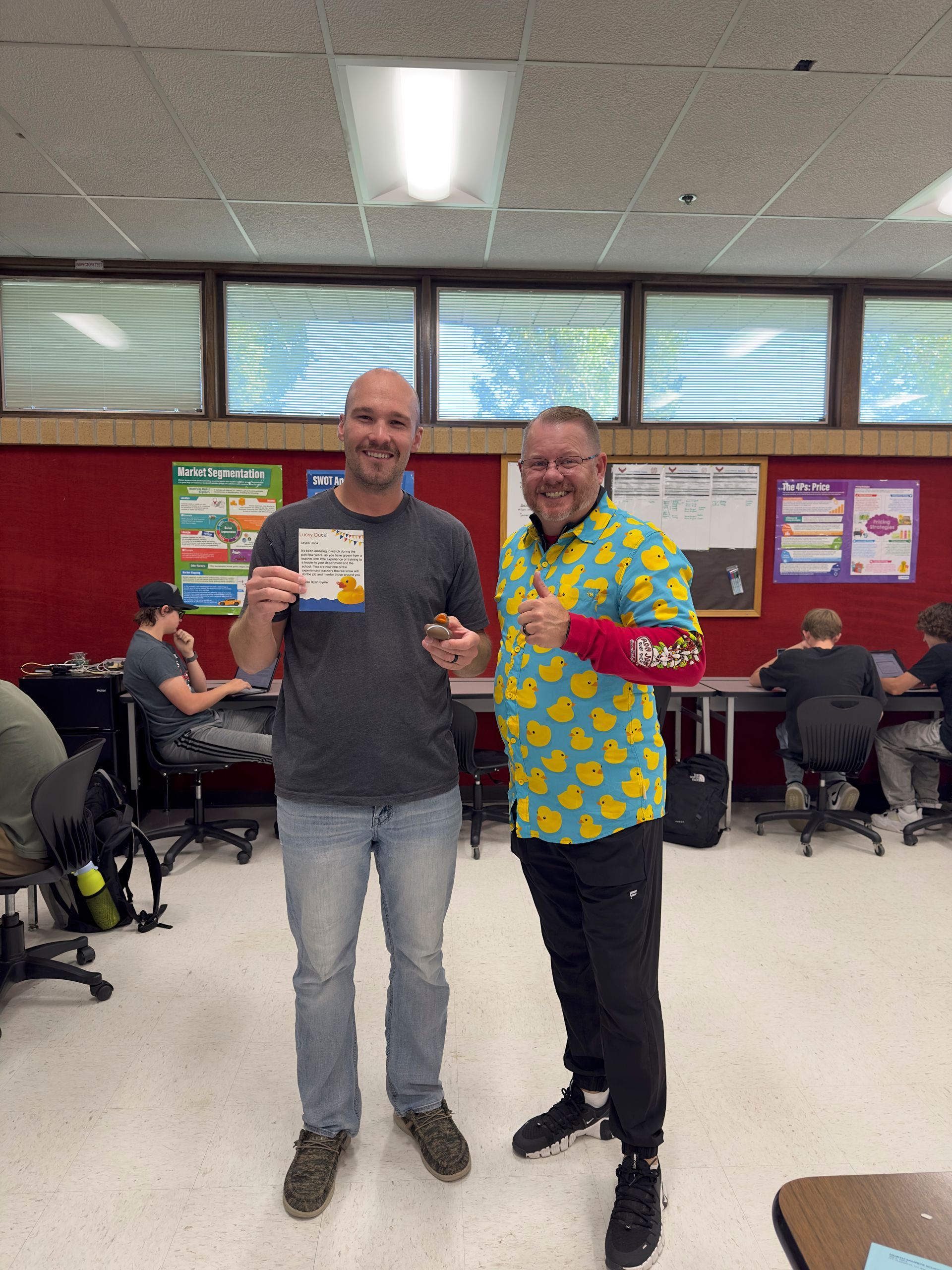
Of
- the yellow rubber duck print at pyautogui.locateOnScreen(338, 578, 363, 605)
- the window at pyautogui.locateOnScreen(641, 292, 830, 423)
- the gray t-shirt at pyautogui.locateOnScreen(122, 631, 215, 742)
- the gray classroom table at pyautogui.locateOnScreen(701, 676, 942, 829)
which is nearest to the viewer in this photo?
the yellow rubber duck print at pyautogui.locateOnScreen(338, 578, 363, 605)

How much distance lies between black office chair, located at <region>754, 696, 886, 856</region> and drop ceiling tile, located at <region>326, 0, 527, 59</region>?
3.07 meters

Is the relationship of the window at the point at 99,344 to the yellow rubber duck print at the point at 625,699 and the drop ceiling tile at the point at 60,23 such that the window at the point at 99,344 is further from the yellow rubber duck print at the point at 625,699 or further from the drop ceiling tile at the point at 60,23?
Answer: the yellow rubber duck print at the point at 625,699

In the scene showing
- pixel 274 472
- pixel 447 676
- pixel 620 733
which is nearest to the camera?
pixel 620 733

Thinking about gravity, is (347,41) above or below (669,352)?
above

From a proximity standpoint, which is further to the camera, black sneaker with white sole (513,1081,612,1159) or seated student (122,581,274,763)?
seated student (122,581,274,763)

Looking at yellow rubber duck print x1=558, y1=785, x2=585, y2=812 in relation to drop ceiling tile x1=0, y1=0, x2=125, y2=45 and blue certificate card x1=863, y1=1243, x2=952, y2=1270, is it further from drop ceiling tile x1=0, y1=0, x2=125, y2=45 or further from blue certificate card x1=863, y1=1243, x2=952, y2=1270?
drop ceiling tile x1=0, y1=0, x2=125, y2=45

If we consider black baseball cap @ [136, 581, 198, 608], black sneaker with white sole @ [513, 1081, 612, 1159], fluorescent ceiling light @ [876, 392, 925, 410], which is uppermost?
fluorescent ceiling light @ [876, 392, 925, 410]

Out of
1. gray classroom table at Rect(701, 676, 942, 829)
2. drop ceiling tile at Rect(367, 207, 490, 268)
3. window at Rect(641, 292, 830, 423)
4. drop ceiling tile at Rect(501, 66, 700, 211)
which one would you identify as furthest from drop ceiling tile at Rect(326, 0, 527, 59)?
gray classroom table at Rect(701, 676, 942, 829)

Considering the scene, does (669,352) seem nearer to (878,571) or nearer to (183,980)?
(878,571)

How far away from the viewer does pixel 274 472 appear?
4539mm

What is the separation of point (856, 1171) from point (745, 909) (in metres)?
1.49

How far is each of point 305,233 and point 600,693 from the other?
11.4ft

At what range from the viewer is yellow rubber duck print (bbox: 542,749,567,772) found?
1519 millimetres

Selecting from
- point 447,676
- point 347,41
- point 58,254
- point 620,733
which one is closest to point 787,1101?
point 620,733
